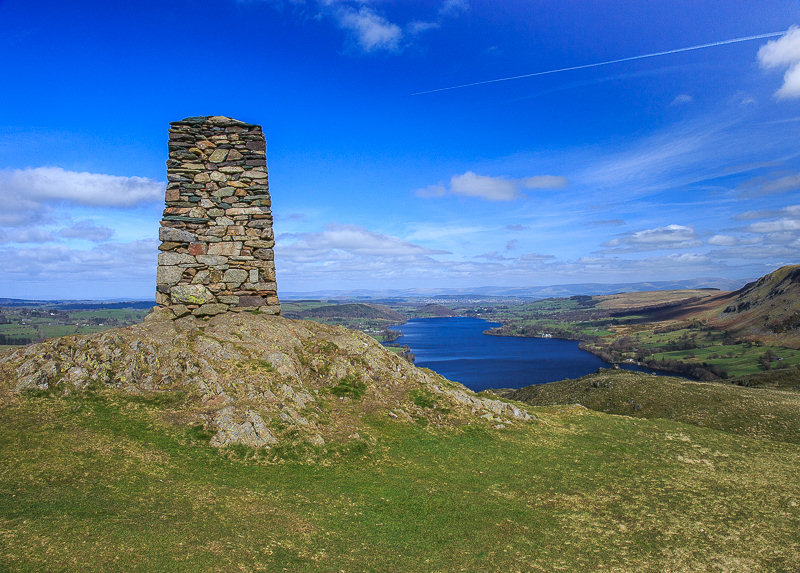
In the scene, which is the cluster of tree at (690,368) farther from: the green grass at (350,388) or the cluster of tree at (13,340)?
the cluster of tree at (13,340)

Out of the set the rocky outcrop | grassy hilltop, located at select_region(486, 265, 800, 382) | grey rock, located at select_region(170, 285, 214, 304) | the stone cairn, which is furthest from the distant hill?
grey rock, located at select_region(170, 285, 214, 304)

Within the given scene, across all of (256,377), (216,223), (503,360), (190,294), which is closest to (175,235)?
(216,223)

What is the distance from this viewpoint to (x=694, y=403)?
2052 centimetres

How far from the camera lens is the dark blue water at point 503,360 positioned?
103250mm

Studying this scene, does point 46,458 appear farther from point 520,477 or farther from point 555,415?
Result: point 555,415

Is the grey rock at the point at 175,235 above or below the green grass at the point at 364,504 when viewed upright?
above

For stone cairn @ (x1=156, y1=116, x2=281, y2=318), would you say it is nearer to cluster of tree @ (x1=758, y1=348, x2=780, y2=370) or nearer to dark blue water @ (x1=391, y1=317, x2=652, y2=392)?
dark blue water @ (x1=391, y1=317, x2=652, y2=392)

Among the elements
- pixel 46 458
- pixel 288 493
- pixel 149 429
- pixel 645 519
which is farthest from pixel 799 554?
pixel 46 458

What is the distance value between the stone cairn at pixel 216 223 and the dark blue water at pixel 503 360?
69513 mm

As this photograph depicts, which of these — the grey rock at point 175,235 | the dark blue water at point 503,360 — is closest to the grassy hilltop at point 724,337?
the dark blue water at point 503,360

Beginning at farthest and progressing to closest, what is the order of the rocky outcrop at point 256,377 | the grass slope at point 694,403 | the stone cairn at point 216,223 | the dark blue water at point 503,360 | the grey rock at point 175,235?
the dark blue water at point 503,360 → the grass slope at point 694,403 → the stone cairn at point 216,223 → the grey rock at point 175,235 → the rocky outcrop at point 256,377

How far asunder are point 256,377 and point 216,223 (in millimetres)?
6697

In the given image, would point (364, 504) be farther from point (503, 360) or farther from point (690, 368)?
point (503, 360)

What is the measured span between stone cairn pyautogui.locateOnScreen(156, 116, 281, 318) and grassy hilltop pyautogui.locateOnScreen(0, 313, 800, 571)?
4.43 ft
